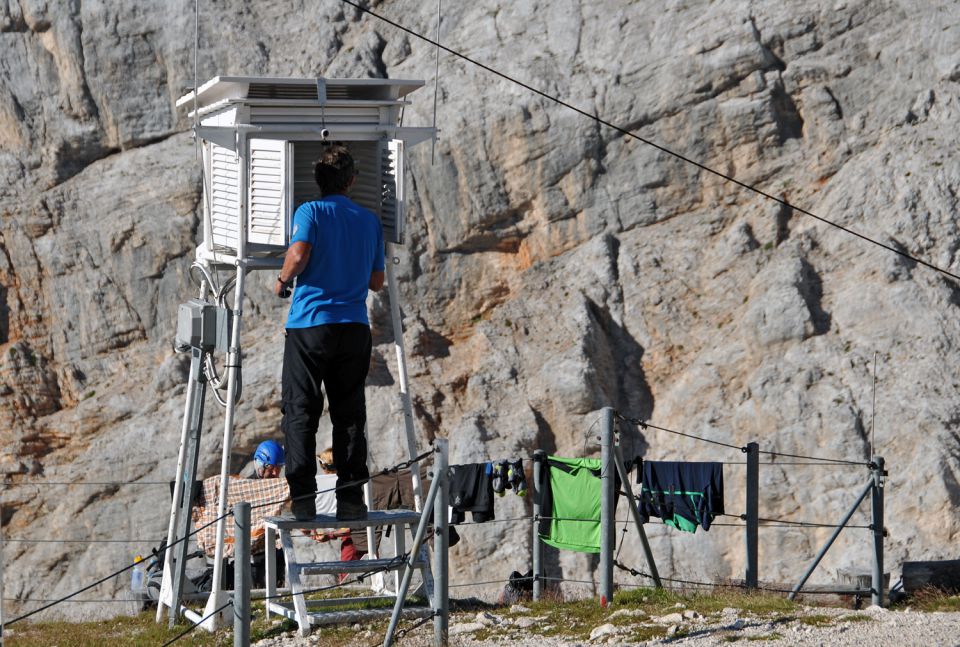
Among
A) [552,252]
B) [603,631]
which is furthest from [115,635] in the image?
[552,252]

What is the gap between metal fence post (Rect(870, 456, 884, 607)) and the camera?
398 inches

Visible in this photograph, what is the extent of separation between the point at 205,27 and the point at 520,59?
535 cm

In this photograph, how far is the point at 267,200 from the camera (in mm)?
9703

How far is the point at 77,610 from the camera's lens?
1595 centimetres

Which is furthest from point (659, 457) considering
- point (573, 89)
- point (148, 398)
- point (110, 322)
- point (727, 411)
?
point (110, 322)

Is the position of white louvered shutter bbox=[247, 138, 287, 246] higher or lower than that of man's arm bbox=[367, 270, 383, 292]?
higher

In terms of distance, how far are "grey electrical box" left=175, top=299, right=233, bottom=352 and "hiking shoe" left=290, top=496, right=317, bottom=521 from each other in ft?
5.40

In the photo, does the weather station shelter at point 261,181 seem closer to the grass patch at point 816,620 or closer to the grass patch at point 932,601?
the grass patch at point 816,620

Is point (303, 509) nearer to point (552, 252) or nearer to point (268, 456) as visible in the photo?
point (268, 456)

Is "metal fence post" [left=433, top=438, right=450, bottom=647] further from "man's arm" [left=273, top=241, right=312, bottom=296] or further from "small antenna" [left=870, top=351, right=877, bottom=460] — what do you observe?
"small antenna" [left=870, top=351, right=877, bottom=460]

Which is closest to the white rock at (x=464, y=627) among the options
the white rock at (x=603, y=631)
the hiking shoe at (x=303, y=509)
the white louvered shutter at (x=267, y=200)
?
the white rock at (x=603, y=631)

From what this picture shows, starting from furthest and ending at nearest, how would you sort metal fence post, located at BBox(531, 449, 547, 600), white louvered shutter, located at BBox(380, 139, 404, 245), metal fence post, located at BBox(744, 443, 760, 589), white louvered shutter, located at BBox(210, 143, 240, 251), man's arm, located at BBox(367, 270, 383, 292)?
metal fence post, located at BBox(531, 449, 547, 600) → metal fence post, located at BBox(744, 443, 760, 589) → white louvered shutter, located at BBox(380, 139, 404, 245) → white louvered shutter, located at BBox(210, 143, 240, 251) → man's arm, located at BBox(367, 270, 383, 292)

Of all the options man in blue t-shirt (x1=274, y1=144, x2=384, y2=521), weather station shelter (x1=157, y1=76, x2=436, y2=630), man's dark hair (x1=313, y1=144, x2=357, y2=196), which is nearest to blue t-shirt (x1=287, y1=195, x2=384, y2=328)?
man in blue t-shirt (x1=274, y1=144, x2=384, y2=521)

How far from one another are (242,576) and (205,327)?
293cm
